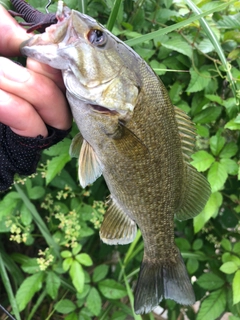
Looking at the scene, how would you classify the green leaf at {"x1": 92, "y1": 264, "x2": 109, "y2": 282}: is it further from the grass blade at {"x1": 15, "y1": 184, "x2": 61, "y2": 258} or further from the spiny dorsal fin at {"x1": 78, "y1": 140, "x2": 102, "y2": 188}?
the spiny dorsal fin at {"x1": 78, "y1": 140, "x2": 102, "y2": 188}

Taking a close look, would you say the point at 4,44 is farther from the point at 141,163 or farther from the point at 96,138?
the point at 141,163

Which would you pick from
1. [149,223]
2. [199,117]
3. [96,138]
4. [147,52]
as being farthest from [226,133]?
[96,138]

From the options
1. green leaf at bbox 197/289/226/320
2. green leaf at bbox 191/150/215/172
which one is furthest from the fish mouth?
green leaf at bbox 197/289/226/320

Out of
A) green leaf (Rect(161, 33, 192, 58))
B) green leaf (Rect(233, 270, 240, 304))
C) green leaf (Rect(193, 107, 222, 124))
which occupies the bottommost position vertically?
green leaf (Rect(233, 270, 240, 304))

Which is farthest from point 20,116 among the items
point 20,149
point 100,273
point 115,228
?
point 100,273

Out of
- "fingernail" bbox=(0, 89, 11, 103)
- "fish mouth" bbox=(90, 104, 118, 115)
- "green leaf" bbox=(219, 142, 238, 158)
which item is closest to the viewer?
"fingernail" bbox=(0, 89, 11, 103)

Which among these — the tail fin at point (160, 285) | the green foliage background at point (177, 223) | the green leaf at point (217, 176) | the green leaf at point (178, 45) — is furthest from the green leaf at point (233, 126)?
the tail fin at point (160, 285)
